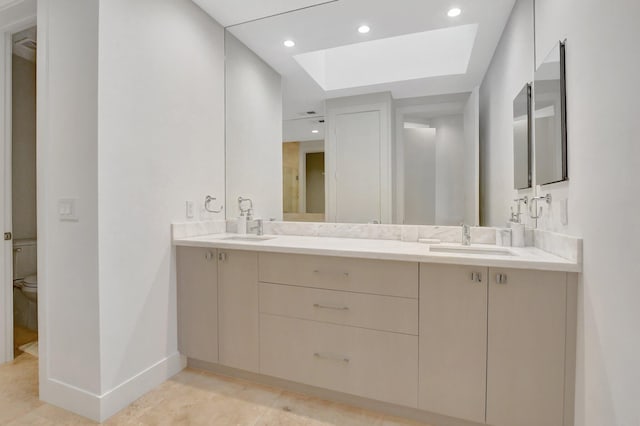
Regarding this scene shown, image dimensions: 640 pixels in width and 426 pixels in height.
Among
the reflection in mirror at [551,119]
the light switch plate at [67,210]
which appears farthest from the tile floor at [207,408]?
the reflection in mirror at [551,119]

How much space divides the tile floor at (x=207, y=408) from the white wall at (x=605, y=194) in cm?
87

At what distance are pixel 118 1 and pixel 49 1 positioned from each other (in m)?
0.35

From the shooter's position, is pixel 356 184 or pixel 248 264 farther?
pixel 356 184

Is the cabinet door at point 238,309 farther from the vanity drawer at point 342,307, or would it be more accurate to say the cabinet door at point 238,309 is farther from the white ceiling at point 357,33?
the white ceiling at point 357,33

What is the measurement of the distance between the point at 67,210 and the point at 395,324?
5.74ft

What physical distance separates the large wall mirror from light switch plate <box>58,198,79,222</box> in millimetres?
1075

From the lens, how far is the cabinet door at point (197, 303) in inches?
77.9

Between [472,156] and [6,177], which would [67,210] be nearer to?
[6,177]

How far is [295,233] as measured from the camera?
2.42 meters

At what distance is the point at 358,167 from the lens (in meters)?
2.23

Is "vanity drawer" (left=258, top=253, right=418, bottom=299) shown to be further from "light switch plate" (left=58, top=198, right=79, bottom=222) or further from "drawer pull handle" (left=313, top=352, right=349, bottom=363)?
"light switch plate" (left=58, top=198, right=79, bottom=222)

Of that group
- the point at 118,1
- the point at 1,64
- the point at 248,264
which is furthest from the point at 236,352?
the point at 1,64

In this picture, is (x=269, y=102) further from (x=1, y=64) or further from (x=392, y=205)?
(x=1, y=64)

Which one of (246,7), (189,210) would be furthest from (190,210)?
(246,7)
